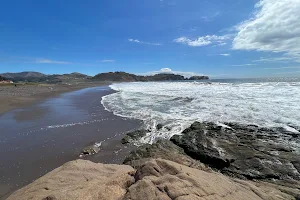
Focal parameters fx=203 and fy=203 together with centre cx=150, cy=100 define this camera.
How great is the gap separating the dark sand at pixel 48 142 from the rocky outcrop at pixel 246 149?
2807 millimetres

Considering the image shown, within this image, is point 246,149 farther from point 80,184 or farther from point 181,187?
point 80,184

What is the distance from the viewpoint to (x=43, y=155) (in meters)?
7.59

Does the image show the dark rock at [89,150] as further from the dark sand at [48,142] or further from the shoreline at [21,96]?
the shoreline at [21,96]

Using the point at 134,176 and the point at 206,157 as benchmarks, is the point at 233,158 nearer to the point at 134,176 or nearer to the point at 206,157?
the point at 206,157

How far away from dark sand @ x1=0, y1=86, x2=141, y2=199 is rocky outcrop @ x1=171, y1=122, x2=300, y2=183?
2.81 metres

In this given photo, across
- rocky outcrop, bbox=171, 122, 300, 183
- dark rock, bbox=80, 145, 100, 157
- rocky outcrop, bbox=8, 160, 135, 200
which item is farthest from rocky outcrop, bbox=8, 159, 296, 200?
dark rock, bbox=80, 145, 100, 157

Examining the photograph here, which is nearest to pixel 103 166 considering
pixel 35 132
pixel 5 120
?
pixel 35 132

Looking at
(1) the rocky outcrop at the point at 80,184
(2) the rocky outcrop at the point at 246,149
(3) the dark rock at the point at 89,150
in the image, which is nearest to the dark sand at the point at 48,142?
(3) the dark rock at the point at 89,150

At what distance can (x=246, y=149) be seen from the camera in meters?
7.12

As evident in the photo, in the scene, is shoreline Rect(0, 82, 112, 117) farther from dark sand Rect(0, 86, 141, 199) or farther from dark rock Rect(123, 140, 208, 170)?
dark rock Rect(123, 140, 208, 170)

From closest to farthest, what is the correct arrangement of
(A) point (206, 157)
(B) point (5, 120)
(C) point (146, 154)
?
(C) point (146, 154)
(A) point (206, 157)
(B) point (5, 120)

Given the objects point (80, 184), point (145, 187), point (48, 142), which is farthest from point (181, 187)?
point (48, 142)

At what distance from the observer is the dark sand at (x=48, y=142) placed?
6387mm

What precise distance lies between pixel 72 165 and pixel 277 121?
1076 centimetres
